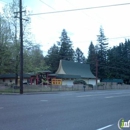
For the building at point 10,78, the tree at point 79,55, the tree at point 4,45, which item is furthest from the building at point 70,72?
the tree at point 79,55

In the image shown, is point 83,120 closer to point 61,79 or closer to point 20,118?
point 20,118

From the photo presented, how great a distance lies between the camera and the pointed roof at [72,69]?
68000 mm

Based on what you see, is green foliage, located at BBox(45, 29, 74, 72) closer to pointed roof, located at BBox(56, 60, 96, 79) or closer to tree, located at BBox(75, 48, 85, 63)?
pointed roof, located at BBox(56, 60, 96, 79)

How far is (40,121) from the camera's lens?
10305 millimetres

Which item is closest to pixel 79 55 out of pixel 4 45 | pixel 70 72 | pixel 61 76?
pixel 70 72

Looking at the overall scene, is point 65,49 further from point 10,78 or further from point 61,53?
point 10,78

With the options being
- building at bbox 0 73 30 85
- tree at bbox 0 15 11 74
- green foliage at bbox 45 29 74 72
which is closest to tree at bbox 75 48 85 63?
green foliage at bbox 45 29 74 72

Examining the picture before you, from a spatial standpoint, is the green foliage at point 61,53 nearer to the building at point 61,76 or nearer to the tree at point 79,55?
the building at point 61,76

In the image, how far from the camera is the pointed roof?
68.0 meters

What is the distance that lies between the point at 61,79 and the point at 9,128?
5060 cm

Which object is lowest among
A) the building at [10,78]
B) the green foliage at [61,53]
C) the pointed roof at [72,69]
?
the building at [10,78]

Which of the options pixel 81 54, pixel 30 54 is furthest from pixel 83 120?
pixel 81 54

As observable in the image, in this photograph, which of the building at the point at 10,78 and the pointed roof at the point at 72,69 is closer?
the building at the point at 10,78

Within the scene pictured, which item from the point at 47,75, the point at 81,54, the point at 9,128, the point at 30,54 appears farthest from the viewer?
the point at 81,54
